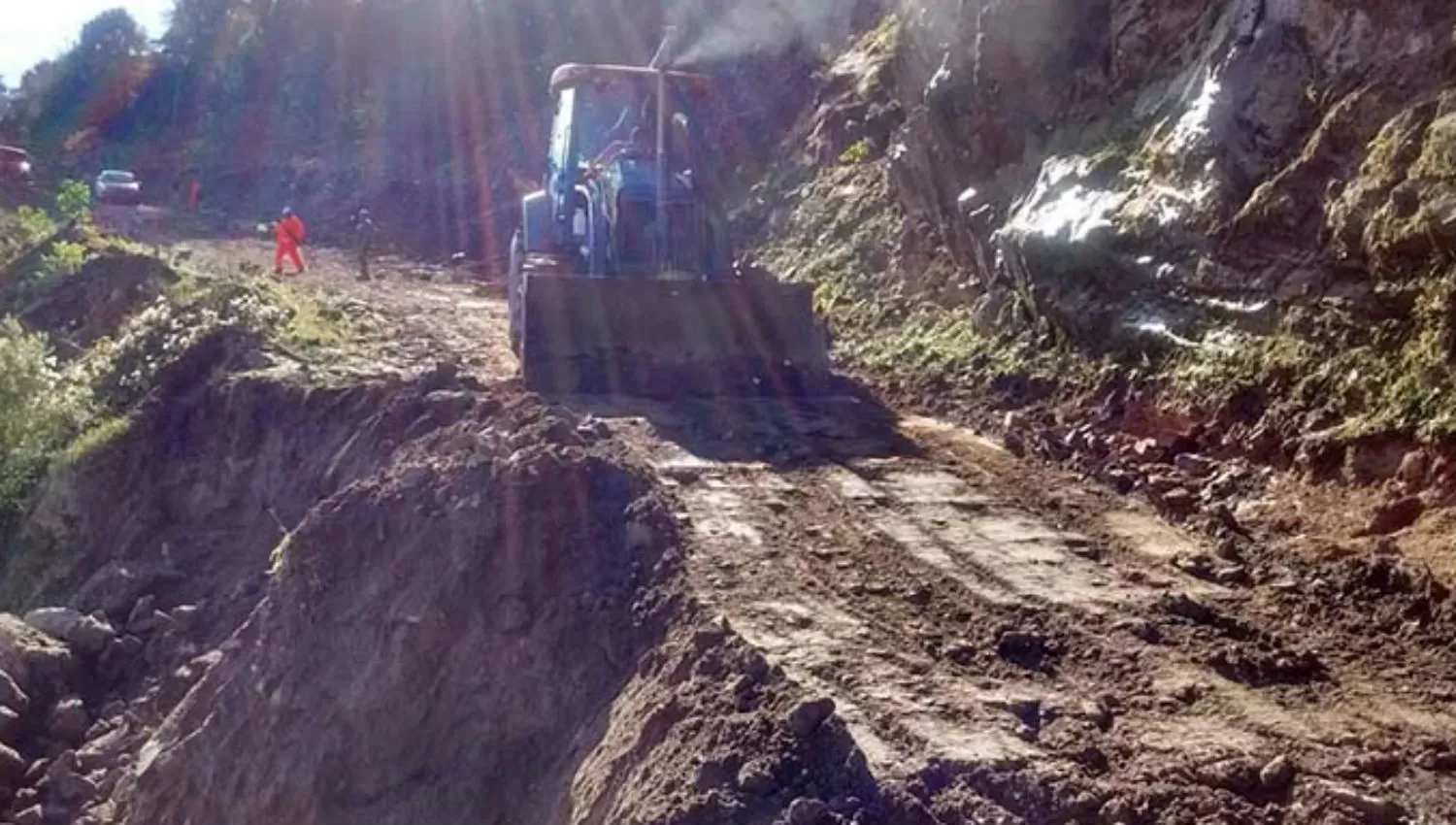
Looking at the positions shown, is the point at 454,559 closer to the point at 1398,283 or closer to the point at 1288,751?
the point at 1288,751

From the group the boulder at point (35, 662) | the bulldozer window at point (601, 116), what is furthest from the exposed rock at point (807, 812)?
the bulldozer window at point (601, 116)

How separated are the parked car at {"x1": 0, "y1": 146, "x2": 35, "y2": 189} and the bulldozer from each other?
28.6 m

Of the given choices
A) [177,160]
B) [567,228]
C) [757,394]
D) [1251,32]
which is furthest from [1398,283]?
[177,160]

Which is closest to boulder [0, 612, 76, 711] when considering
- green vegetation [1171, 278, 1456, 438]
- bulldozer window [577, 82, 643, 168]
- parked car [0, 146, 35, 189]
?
bulldozer window [577, 82, 643, 168]

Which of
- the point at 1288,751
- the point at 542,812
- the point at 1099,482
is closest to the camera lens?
the point at 1288,751

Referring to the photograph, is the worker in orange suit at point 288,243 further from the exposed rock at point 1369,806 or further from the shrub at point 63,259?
the exposed rock at point 1369,806

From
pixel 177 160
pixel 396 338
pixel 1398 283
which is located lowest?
pixel 1398 283

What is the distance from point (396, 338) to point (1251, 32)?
868 centimetres

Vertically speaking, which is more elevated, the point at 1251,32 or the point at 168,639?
the point at 1251,32

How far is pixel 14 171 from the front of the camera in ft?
129

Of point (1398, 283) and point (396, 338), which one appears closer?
point (1398, 283)

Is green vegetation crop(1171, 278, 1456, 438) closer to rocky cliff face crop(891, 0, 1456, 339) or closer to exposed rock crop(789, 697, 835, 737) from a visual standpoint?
rocky cliff face crop(891, 0, 1456, 339)

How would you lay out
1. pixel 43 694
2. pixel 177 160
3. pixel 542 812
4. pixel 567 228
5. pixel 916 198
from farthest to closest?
pixel 177 160
pixel 916 198
pixel 567 228
pixel 43 694
pixel 542 812

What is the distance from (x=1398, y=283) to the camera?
912 centimetres
